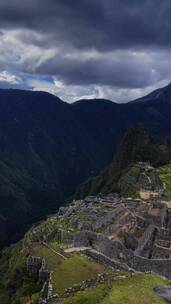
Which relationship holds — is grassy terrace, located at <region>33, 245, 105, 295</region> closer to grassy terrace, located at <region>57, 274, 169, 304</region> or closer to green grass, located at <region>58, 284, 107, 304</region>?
grassy terrace, located at <region>57, 274, 169, 304</region>

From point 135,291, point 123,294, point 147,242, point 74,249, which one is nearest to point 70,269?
point 74,249

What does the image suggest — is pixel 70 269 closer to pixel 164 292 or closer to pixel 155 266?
pixel 155 266

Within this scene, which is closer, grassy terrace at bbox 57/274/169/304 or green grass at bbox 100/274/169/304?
green grass at bbox 100/274/169/304

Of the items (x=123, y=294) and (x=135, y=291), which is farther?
(x=135, y=291)

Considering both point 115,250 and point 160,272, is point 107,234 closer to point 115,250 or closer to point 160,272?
point 115,250

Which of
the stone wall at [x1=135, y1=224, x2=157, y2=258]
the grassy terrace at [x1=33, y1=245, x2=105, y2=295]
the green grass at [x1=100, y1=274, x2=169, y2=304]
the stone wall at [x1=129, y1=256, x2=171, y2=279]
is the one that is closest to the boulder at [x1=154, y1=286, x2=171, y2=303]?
the green grass at [x1=100, y1=274, x2=169, y2=304]

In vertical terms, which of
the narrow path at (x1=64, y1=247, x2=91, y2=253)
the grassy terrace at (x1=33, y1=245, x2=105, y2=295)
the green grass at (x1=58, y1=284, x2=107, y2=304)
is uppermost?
the green grass at (x1=58, y1=284, x2=107, y2=304)

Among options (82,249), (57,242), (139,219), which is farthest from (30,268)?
(139,219)
